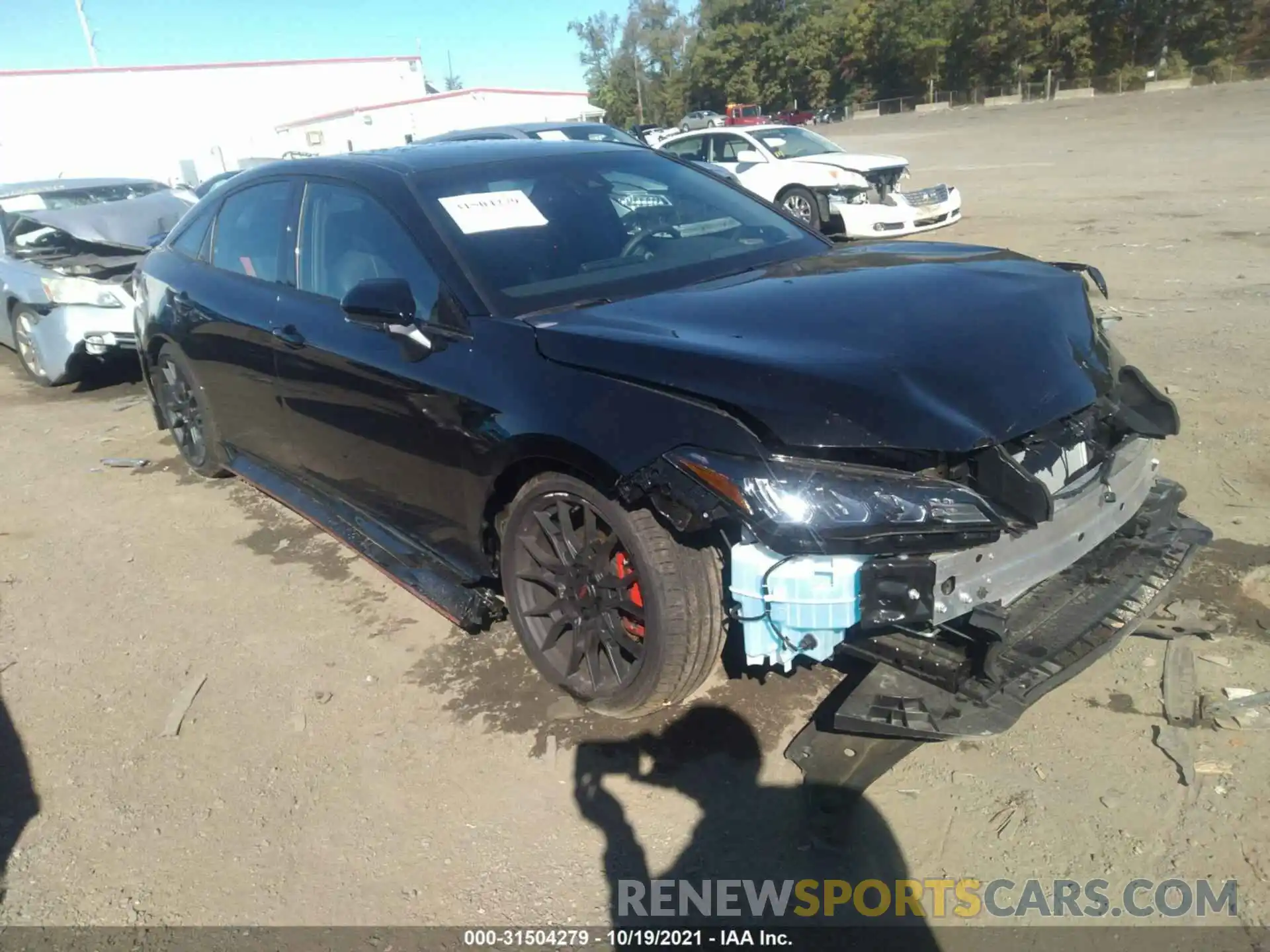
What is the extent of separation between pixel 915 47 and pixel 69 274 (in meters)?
A: 58.8

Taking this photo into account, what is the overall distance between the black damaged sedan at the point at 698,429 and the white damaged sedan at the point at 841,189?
27.0ft

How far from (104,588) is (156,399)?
5.51 ft

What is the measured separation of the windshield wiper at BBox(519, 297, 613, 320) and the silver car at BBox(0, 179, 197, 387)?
15.9 feet

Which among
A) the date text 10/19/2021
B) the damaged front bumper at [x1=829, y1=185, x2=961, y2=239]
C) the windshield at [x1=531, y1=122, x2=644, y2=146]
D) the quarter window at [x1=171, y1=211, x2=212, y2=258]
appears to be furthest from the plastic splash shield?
the windshield at [x1=531, y1=122, x2=644, y2=146]

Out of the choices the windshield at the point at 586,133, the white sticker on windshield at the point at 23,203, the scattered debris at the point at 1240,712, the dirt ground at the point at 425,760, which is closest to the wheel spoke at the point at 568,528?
the dirt ground at the point at 425,760

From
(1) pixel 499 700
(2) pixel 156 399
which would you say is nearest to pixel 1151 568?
(1) pixel 499 700

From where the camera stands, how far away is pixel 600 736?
9.77 feet

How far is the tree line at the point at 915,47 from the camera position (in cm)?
4678

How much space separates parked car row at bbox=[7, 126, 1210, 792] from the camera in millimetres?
2307

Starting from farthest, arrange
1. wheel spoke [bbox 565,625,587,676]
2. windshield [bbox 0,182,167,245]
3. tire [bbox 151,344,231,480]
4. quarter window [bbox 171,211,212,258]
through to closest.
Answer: windshield [bbox 0,182,167,245] → tire [bbox 151,344,231,480] → quarter window [bbox 171,211,212,258] → wheel spoke [bbox 565,625,587,676]

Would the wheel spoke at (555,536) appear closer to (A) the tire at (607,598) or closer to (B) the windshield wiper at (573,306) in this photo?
(A) the tire at (607,598)

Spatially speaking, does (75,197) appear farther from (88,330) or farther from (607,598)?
(607,598)

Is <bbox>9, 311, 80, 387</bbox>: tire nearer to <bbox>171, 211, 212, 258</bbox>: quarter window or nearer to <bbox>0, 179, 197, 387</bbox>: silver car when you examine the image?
<bbox>0, 179, 197, 387</bbox>: silver car

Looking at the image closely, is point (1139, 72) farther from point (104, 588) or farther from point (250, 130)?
point (104, 588)
